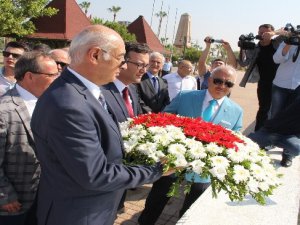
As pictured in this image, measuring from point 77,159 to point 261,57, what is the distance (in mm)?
5302

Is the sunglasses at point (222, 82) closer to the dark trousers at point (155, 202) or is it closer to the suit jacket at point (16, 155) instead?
the dark trousers at point (155, 202)

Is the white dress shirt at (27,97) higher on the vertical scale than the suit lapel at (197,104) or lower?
higher

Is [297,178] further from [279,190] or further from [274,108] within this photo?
[274,108]

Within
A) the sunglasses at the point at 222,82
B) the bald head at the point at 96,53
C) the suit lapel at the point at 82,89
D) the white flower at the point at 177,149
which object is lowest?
the white flower at the point at 177,149

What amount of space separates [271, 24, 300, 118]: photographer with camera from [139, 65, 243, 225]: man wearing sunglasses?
2.25 m

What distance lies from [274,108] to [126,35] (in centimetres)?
2985

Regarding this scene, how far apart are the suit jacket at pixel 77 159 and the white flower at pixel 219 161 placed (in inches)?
13.9

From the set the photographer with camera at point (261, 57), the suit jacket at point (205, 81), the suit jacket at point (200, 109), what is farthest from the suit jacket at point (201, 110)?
the suit jacket at point (205, 81)

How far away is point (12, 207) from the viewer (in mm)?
2670

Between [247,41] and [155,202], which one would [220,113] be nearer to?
[155,202]

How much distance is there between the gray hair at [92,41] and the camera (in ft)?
6.63

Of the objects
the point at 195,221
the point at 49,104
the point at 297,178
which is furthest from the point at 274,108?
the point at 49,104

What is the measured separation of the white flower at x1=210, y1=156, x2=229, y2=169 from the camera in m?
2.30

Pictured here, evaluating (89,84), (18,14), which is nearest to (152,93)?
(89,84)
